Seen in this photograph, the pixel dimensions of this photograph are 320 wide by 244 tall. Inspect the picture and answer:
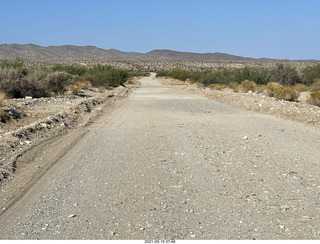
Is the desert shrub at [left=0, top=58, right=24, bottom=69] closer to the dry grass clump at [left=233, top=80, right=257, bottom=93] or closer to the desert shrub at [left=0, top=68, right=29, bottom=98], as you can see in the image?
the desert shrub at [left=0, top=68, right=29, bottom=98]

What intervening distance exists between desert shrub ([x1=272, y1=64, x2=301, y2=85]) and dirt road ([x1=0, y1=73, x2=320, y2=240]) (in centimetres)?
3323

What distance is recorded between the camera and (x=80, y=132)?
51.2 ft

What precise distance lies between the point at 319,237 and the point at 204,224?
4.87ft

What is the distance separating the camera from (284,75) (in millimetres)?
46438

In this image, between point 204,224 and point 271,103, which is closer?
point 204,224

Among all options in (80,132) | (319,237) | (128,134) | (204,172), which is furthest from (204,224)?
(80,132)

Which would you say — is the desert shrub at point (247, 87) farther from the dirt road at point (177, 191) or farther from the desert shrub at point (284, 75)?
the dirt road at point (177, 191)

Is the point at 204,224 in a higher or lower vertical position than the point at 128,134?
higher

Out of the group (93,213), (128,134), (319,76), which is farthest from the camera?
(319,76)

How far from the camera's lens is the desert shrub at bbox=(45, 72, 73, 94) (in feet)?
117

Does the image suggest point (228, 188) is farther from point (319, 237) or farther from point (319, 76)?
point (319, 76)

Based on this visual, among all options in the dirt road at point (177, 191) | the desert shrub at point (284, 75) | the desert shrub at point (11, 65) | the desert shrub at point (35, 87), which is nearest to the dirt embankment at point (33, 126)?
the dirt road at point (177, 191)

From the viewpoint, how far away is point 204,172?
905 cm

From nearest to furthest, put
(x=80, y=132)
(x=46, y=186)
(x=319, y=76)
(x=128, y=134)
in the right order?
(x=46, y=186), (x=128, y=134), (x=80, y=132), (x=319, y=76)
